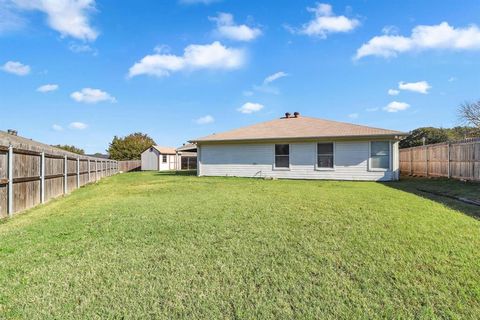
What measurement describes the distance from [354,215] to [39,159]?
8.23 m

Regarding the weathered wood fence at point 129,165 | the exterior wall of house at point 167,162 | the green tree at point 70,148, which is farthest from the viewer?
the green tree at point 70,148

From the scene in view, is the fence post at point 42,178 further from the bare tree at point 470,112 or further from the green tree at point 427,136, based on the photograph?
the green tree at point 427,136

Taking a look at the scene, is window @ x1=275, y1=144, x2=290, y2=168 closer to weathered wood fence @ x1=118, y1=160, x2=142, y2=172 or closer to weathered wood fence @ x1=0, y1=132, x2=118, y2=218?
weathered wood fence @ x1=0, y1=132, x2=118, y2=218

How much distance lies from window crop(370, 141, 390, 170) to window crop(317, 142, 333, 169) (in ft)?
6.59

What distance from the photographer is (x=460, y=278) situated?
3082 mm

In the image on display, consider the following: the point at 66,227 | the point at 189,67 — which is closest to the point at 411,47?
the point at 189,67

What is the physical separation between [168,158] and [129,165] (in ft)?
16.0

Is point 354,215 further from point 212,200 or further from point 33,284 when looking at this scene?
point 33,284

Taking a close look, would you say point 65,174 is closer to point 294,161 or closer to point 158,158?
point 294,161

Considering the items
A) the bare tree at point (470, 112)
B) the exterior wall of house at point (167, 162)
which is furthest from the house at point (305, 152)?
the exterior wall of house at point (167, 162)

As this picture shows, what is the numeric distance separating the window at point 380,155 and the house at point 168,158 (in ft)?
75.2

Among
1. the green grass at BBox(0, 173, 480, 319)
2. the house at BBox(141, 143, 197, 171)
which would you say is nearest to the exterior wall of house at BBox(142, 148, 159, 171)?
the house at BBox(141, 143, 197, 171)

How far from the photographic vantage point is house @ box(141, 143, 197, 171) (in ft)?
118

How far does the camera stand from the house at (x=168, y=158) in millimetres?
36000
